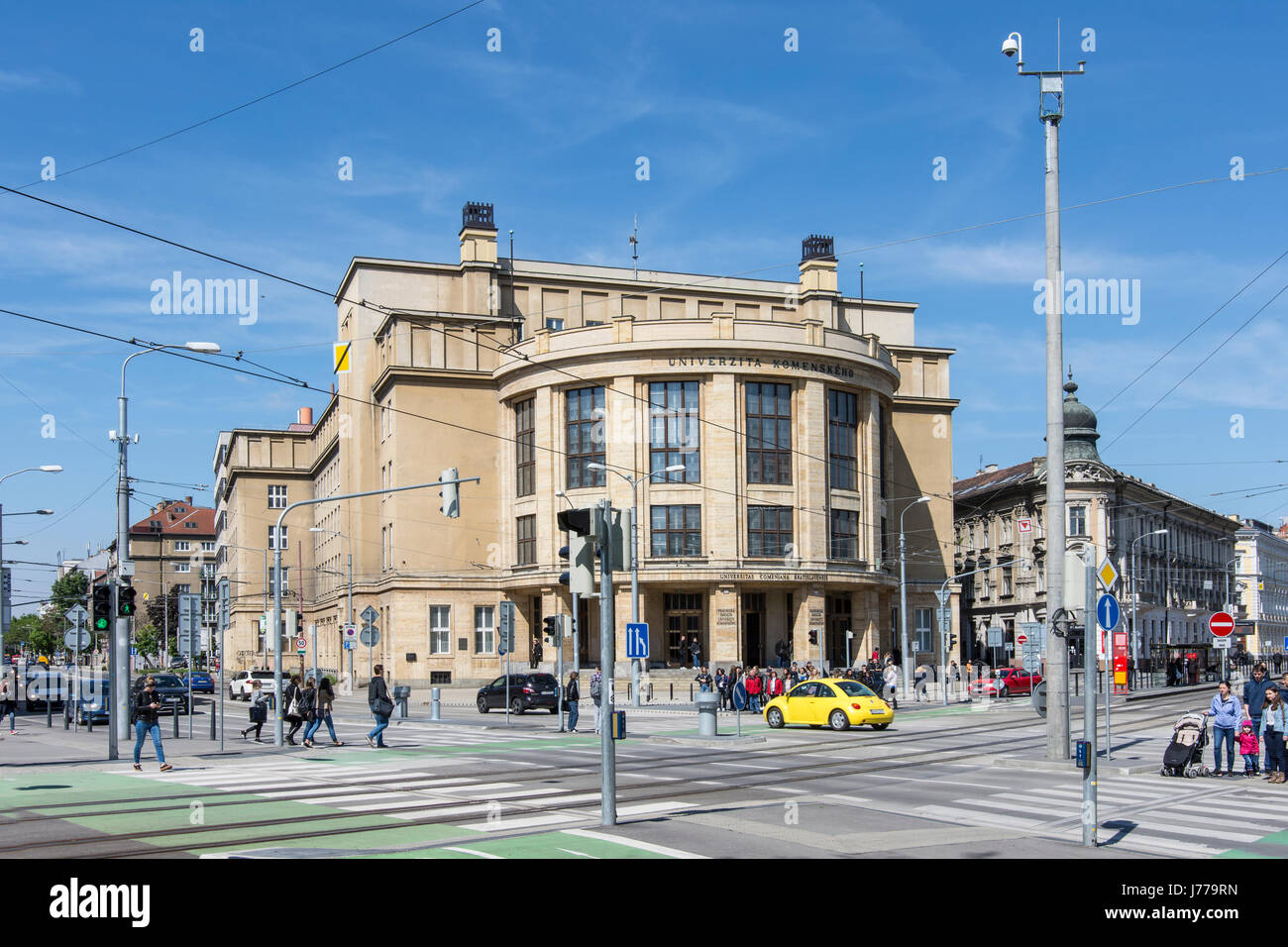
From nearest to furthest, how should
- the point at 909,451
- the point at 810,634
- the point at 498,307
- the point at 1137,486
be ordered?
the point at 810,634
the point at 498,307
the point at 909,451
the point at 1137,486

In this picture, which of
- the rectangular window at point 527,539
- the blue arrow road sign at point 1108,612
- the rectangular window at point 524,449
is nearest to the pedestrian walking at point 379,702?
the blue arrow road sign at point 1108,612

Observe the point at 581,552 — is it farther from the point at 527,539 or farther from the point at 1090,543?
the point at 1090,543

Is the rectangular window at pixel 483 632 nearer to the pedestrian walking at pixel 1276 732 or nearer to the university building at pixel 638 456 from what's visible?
the university building at pixel 638 456

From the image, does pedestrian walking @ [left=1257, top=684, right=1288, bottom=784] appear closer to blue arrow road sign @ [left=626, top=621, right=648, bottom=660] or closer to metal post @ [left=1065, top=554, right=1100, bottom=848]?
metal post @ [left=1065, top=554, right=1100, bottom=848]

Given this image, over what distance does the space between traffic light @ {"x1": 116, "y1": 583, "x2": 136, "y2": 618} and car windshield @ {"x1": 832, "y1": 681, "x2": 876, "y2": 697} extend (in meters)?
17.3

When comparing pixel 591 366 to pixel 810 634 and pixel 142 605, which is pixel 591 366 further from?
pixel 142 605

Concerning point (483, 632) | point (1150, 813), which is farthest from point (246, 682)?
point (1150, 813)

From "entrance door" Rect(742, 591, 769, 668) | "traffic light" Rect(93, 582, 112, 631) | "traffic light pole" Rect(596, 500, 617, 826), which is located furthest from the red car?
"traffic light pole" Rect(596, 500, 617, 826)

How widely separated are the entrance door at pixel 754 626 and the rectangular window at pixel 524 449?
40.3ft

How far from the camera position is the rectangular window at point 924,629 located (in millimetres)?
74750

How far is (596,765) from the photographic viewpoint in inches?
888
